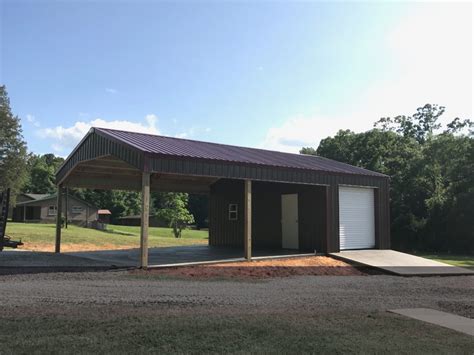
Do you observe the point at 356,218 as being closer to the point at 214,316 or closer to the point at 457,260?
the point at 457,260

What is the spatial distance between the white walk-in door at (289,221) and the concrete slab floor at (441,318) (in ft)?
34.6

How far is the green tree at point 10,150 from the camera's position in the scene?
50.1 metres

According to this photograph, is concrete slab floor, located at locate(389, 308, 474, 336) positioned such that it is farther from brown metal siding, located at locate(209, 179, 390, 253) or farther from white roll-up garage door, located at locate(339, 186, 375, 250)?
white roll-up garage door, located at locate(339, 186, 375, 250)

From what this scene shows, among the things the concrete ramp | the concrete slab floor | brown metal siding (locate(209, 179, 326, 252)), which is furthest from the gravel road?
brown metal siding (locate(209, 179, 326, 252))

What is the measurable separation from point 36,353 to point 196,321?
2187mm

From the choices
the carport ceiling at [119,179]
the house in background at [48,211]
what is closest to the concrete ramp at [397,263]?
the carport ceiling at [119,179]

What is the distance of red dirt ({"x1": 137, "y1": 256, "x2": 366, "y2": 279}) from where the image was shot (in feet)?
40.7

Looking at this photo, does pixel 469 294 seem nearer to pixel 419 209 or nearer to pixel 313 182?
pixel 313 182

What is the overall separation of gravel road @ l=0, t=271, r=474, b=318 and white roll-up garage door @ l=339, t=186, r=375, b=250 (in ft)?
18.5

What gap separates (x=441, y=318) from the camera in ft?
25.1

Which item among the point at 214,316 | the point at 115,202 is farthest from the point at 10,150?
the point at 214,316

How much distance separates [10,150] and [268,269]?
4578 cm

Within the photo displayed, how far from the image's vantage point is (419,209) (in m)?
30.3

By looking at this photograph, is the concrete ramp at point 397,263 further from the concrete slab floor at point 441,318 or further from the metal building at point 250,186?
the concrete slab floor at point 441,318
